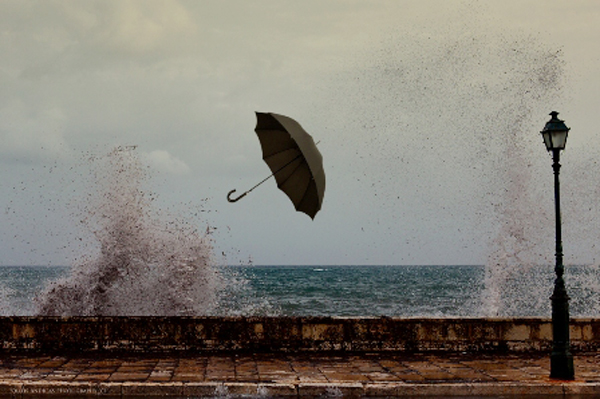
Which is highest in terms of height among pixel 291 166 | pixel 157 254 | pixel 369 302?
pixel 291 166

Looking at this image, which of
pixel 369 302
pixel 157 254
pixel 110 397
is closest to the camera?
pixel 110 397

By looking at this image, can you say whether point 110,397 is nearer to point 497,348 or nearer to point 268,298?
point 497,348

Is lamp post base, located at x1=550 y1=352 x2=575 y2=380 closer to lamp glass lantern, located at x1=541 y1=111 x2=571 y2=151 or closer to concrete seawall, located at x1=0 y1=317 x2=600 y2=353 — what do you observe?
concrete seawall, located at x1=0 y1=317 x2=600 y2=353

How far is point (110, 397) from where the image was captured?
787cm

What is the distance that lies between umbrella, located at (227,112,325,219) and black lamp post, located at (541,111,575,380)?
3129mm

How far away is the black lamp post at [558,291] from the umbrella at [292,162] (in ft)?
10.3

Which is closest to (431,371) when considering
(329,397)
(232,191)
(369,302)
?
(329,397)

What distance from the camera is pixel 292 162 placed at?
9797 millimetres

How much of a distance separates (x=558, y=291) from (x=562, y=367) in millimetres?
1017

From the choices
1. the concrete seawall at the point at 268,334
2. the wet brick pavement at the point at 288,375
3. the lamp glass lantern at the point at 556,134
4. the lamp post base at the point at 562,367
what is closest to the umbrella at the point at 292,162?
the concrete seawall at the point at 268,334

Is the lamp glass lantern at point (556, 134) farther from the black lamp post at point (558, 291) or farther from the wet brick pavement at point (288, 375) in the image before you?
the wet brick pavement at point (288, 375)

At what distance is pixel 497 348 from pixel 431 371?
2.32m

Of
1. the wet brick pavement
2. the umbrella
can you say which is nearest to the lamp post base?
the wet brick pavement

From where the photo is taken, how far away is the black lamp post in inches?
353
